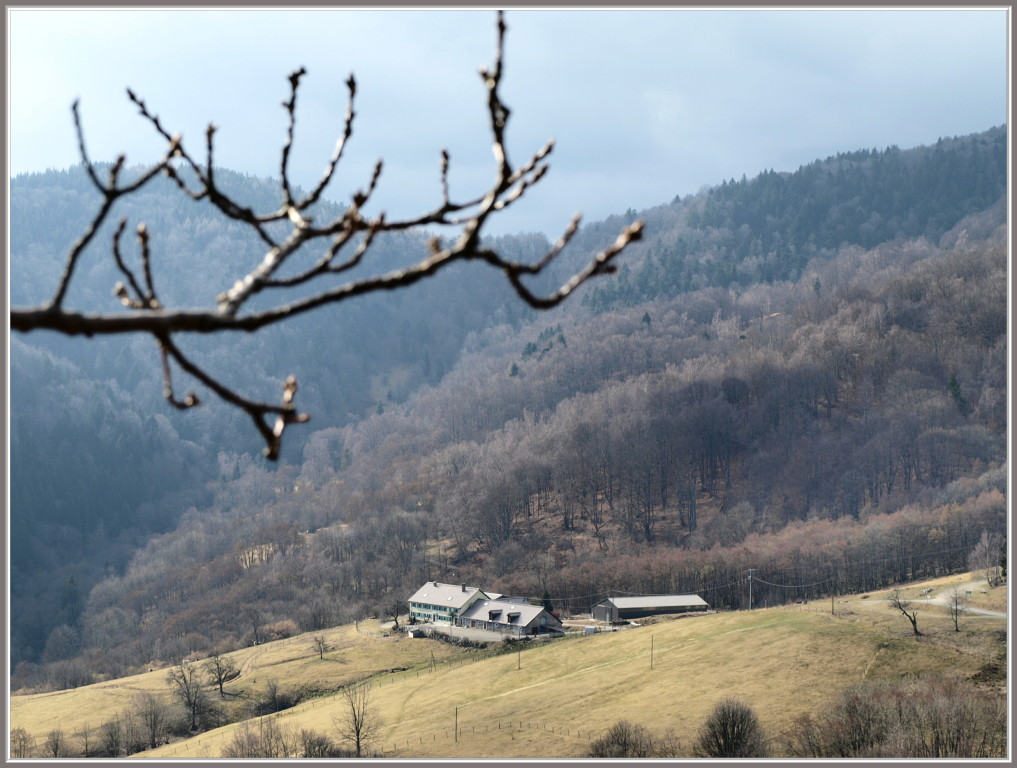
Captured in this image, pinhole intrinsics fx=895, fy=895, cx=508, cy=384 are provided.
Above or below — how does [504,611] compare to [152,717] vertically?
below

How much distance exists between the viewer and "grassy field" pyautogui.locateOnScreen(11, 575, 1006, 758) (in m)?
40.0

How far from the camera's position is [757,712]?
1543 inches

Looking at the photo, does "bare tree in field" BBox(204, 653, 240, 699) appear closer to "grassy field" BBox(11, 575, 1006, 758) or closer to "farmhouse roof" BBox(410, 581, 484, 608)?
"grassy field" BBox(11, 575, 1006, 758)

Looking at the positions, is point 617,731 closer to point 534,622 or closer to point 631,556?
point 534,622

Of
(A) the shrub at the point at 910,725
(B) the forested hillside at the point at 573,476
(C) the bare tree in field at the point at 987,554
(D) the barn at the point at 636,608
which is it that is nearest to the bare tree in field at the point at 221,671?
(B) the forested hillside at the point at 573,476

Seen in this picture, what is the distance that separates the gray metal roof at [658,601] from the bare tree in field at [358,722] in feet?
85.9

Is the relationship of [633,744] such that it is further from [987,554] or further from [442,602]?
[987,554]

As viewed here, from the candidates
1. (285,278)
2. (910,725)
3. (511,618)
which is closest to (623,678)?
(910,725)

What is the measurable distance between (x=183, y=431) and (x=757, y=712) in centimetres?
15366

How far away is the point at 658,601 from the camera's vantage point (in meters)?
70.2

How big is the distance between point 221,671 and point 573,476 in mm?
55555

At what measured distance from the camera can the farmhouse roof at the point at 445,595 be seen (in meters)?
73.7

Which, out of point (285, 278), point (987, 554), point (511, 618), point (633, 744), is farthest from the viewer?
point (511, 618)

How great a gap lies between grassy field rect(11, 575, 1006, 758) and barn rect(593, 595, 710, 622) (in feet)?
24.4
